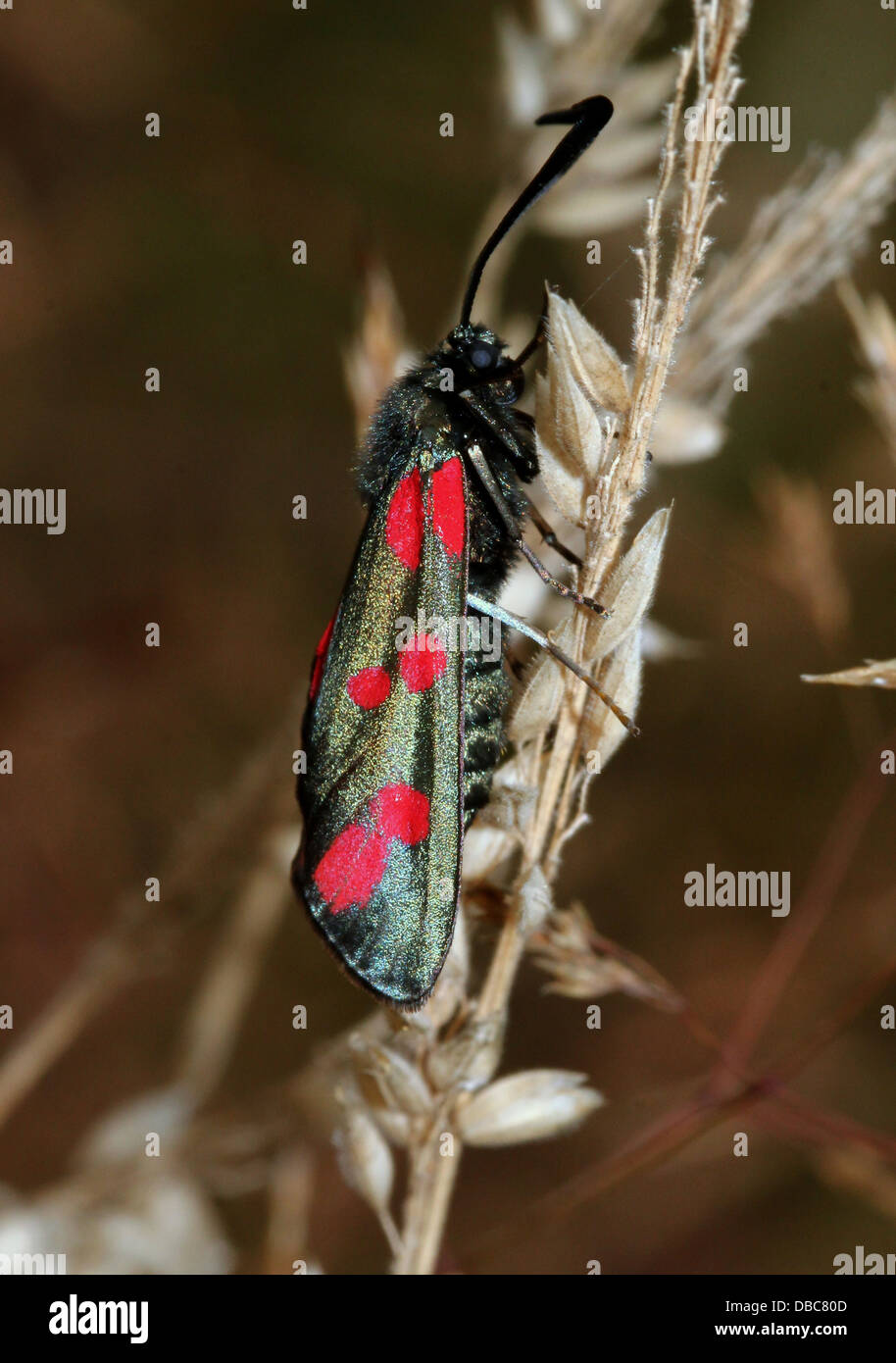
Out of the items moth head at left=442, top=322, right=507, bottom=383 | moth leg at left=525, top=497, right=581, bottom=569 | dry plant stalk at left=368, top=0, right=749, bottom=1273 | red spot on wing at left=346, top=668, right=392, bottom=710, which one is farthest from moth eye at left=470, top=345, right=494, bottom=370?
red spot on wing at left=346, top=668, right=392, bottom=710

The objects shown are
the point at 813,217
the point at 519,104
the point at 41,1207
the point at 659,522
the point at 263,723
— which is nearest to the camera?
the point at 659,522

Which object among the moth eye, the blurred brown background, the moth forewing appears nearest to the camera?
the moth forewing

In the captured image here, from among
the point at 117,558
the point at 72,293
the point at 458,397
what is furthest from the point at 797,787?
the point at 72,293

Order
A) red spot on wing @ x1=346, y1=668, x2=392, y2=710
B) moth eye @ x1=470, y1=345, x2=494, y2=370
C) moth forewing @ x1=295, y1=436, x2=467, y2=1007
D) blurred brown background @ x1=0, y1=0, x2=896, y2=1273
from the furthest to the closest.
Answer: blurred brown background @ x1=0, y1=0, x2=896, y2=1273 → moth eye @ x1=470, y1=345, x2=494, y2=370 → red spot on wing @ x1=346, y1=668, x2=392, y2=710 → moth forewing @ x1=295, y1=436, x2=467, y2=1007

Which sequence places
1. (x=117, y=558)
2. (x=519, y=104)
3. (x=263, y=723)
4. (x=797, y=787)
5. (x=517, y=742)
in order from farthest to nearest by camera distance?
(x=117, y=558), (x=263, y=723), (x=797, y=787), (x=519, y=104), (x=517, y=742)

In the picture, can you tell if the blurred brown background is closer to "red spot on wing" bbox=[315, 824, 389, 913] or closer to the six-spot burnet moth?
the six-spot burnet moth

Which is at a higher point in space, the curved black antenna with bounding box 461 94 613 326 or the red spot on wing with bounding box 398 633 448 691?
the curved black antenna with bounding box 461 94 613 326

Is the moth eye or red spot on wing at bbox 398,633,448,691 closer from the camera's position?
red spot on wing at bbox 398,633,448,691

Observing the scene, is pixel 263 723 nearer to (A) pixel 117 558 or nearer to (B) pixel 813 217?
(A) pixel 117 558

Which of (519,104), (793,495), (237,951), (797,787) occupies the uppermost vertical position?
(519,104)
